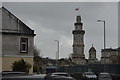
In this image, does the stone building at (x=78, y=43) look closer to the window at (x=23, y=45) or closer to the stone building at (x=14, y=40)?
the stone building at (x=14, y=40)

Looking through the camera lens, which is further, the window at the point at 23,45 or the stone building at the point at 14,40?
the window at the point at 23,45

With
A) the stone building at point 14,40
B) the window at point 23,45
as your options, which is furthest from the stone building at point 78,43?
the window at point 23,45

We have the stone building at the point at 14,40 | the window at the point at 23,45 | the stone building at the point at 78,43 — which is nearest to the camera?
the stone building at the point at 14,40

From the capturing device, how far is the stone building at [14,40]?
47.5 metres

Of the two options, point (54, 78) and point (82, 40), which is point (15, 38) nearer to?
point (54, 78)

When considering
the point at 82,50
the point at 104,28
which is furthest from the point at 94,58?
the point at 104,28

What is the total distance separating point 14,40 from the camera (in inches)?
1892

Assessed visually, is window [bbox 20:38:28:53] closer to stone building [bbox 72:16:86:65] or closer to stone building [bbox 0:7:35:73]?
stone building [bbox 0:7:35:73]

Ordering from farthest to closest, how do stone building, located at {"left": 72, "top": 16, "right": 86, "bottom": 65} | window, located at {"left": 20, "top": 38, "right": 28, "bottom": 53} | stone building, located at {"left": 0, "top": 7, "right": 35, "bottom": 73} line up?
stone building, located at {"left": 72, "top": 16, "right": 86, "bottom": 65}, window, located at {"left": 20, "top": 38, "right": 28, "bottom": 53}, stone building, located at {"left": 0, "top": 7, "right": 35, "bottom": 73}

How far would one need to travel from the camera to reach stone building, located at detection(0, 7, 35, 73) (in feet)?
156

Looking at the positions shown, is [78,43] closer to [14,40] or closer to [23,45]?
[23,45]

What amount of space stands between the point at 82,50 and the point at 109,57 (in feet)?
80.5

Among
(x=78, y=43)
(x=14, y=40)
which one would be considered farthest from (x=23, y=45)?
(x=78, y=43)

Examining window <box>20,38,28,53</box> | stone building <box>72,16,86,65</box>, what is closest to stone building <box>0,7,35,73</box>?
window <box>20,38,28,53</box>
